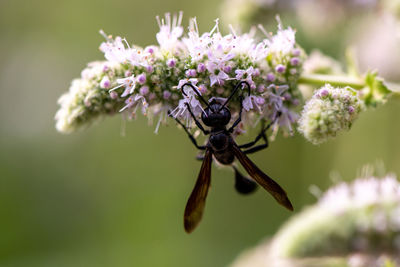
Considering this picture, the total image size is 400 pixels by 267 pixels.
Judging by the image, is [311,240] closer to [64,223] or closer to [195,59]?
[195,59]

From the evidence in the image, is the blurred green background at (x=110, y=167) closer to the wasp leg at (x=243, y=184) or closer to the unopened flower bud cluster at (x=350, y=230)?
the wasp leg at (x=243, y=184)

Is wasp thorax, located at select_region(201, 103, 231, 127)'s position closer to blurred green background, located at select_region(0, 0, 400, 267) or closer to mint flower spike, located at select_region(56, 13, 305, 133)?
mint flower spike, located at select_region(56, 13, 305, 133)

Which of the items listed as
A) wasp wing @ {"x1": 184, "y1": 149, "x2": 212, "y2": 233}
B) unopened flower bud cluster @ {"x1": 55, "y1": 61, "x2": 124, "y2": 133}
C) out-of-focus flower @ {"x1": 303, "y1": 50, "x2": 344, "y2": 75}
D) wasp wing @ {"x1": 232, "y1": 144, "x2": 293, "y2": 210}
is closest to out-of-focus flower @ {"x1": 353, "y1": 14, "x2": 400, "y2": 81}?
out-of-focus flower @ {"x1": 303, "y1": 50, "x2": 344, "y2": 75}

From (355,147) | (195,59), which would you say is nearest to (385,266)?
(195,59)

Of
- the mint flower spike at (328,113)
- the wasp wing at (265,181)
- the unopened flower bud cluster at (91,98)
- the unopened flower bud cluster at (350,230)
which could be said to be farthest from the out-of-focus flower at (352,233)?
the unopened flower bud cluster at (91,98)

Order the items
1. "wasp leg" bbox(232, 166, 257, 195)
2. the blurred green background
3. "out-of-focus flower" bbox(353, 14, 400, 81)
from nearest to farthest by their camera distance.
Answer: "wasp leg" bbox(232, 166, 257, 195) < "out-of-focus flower" bbox(353, 14, 400, 81) < the blurred green background

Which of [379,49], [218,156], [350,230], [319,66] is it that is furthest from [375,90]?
[379,49]

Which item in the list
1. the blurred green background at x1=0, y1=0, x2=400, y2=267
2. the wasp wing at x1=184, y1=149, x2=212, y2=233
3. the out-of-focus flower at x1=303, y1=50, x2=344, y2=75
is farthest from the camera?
the blurred green background at x1=0, y1=0, x2=400, y2=267
